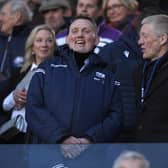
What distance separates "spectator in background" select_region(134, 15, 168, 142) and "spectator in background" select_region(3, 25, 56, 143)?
3.91 ft

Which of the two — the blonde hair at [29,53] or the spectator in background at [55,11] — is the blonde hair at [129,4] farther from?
the blonde hair at [29,53]

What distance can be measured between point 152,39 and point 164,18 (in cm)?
22

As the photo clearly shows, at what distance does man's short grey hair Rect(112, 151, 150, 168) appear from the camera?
572 centimetres

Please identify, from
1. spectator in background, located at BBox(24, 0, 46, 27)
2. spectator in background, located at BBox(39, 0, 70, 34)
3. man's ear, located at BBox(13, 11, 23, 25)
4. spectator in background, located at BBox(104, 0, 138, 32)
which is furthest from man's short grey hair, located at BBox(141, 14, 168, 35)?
spectator in background, located at BBox(24, 0, 46, 27)

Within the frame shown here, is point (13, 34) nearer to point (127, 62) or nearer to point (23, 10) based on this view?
point (23, 10)

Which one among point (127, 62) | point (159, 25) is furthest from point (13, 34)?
point (159, 25)

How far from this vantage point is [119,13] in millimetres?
8500

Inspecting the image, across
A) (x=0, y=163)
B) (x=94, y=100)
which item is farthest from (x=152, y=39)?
(x=0, y=163)

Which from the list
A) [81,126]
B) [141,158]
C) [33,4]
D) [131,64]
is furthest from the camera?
[33,4]

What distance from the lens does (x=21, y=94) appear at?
24.8ft

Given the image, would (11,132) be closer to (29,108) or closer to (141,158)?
(29,108)

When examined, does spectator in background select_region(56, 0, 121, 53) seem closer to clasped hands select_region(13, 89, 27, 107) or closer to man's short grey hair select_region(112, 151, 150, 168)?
clasped hands select_region(13, 89, 27, 107)

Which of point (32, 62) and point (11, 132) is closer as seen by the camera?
point (11, 132)

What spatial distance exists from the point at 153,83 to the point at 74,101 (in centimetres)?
64
